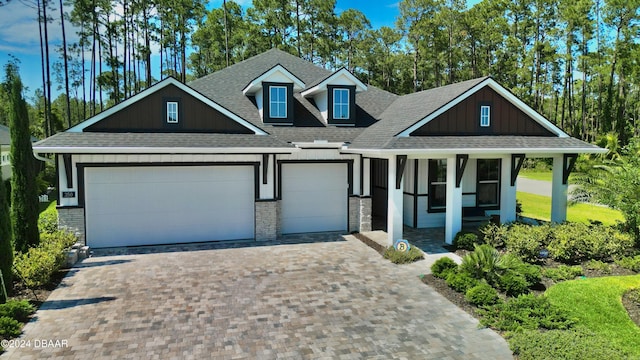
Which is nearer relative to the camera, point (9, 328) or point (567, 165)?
point (9, 328)

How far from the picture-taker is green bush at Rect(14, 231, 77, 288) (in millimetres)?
9258

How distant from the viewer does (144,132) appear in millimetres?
13281

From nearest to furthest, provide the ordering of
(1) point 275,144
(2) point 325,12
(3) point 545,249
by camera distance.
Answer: (3) point 545,249 < (1) point 275,144 < (2) point 325,12

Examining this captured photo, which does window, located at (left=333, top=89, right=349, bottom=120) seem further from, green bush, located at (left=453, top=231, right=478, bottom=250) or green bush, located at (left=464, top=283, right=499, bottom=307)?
green bush, located at (left=464, top=283, right=499, bottom=307)

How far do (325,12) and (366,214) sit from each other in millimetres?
29815

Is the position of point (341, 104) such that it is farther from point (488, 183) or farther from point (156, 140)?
point (156, 140)

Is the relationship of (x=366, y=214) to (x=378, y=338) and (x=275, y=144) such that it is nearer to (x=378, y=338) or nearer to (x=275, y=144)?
(x=275, y=144)

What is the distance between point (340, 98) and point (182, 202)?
24.6 ft

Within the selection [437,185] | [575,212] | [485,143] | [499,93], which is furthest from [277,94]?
[575,212]

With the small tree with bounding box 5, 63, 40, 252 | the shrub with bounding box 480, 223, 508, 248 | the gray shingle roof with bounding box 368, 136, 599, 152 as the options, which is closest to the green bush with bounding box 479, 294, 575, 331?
the shrub with bounding box 480, 223, 508, 248

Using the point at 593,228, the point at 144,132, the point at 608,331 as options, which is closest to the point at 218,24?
the point at 144,132

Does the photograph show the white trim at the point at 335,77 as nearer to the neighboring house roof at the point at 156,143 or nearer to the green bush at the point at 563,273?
the neighboring house roof at the point at 156,143

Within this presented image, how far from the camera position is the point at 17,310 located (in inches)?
308

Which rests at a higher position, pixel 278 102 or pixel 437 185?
pixel 278 102
